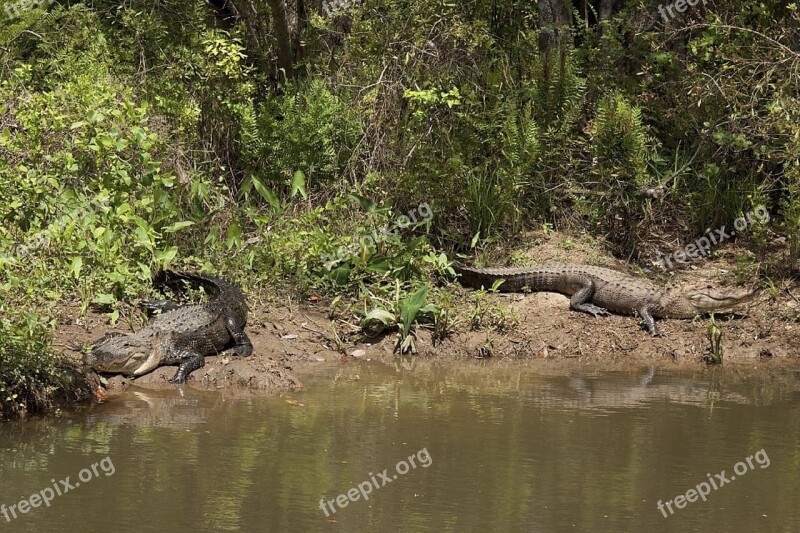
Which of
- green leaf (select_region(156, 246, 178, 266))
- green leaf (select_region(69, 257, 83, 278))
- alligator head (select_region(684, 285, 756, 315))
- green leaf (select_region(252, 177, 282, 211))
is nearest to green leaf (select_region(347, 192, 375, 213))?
green leaf (select_region(252, 177, 282, 211))

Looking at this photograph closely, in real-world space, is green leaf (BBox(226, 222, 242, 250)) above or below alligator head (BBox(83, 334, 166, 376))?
above

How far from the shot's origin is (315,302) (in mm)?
9609

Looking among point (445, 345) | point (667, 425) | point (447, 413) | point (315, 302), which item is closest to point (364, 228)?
point (315, 302)

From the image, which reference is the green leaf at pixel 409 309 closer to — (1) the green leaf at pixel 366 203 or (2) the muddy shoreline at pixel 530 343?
(2) the muddy shoreline at pixel 530 343

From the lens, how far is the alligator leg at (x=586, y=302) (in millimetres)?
10055

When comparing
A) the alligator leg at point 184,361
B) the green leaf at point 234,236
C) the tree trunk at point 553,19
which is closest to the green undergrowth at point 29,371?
the alligator leg at point 184,361

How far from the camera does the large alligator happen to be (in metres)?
9.84

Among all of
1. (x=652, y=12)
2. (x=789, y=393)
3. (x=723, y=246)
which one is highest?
(x=652, y=12)

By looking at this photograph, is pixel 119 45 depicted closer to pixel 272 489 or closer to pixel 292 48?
pixel 292 48

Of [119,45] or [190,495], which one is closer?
[190,495]

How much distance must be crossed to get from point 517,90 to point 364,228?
2.47 metres

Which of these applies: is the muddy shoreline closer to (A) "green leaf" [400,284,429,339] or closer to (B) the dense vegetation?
(A) "green leaf" [400,284,429,339]

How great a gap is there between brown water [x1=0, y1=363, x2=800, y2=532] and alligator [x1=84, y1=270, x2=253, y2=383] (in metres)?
0.33

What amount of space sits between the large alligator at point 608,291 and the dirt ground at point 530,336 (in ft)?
0.38
